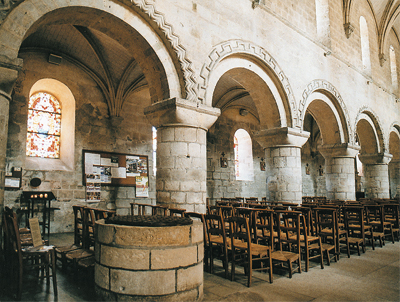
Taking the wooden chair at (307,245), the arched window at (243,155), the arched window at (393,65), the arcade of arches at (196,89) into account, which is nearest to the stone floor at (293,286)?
the wooden chair at (307,245)

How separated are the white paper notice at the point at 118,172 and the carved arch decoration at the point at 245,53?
4.33 meters

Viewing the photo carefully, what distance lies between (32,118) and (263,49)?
5949mm

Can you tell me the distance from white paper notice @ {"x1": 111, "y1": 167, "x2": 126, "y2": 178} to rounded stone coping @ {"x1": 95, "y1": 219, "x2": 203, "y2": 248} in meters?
6.33

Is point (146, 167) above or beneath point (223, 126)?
beneath

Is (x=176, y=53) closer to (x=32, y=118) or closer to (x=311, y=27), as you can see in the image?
(x=32, y=118)

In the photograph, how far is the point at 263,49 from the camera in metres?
7.28

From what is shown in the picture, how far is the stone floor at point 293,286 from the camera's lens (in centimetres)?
289

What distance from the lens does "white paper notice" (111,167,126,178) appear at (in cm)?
878

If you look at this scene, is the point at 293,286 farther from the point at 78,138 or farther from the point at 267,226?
the point at 78,138

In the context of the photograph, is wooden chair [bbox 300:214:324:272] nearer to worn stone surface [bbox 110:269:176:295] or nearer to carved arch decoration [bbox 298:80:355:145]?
worn stone surface [bbox 110:269:176:295]

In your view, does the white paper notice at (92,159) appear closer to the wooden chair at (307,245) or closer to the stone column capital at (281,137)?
the stone column capital at (281,137)

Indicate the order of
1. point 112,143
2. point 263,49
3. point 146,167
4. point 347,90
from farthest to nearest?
point 347,90
point 146,167
point 112,143
point 263,49

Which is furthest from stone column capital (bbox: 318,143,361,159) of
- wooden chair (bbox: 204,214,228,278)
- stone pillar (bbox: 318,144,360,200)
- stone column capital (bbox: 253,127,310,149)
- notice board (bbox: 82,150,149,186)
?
wooden chair (bbox: 204,214,228,278)

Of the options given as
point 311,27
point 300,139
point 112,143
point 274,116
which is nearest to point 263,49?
point 274,116
